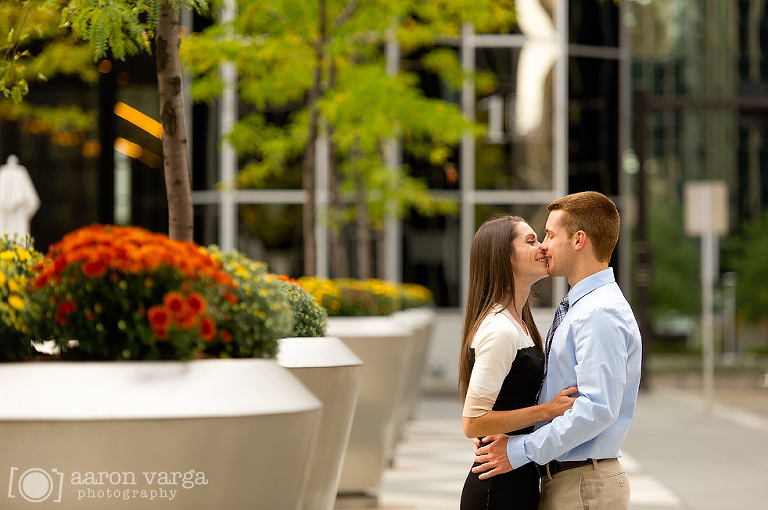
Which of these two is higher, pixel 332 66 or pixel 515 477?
pixel 332 66

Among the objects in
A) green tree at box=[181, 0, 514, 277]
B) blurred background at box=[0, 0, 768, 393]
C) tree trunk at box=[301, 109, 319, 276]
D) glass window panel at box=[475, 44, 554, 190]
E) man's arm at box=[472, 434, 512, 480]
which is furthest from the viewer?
glass window panel at box=[475, 44, 554, 190]

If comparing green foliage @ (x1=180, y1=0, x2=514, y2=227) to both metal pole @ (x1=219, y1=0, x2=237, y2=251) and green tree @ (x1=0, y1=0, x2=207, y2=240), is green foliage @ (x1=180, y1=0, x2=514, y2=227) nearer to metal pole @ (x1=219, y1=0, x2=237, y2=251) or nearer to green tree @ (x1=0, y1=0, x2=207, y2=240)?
green tree @ (x1=0, y1=0, x2=207, y2=240)

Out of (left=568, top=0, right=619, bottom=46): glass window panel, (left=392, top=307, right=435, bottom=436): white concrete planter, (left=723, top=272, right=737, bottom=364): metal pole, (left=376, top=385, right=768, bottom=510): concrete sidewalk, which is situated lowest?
(left=723, top=272, right=737, bottom=364): metal pole

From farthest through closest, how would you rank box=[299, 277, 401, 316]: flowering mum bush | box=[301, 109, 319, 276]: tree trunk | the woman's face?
box=[301, 109, 319, 276]: tree trunk → box=[299, 277, 401, 316]: flowering mum bush → the woman's face

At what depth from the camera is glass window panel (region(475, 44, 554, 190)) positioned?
69.3ft

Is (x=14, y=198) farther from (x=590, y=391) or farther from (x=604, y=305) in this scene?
(x=590, y=391)

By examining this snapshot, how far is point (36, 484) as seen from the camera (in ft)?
10.5

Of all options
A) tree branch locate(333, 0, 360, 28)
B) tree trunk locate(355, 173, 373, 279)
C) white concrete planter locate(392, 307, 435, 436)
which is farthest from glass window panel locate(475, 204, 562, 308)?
tree branch locate(333, 0, 360, 28)

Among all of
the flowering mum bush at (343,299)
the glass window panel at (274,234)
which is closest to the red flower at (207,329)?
the flowering mum bush at (343,299)

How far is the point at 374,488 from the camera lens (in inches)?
328

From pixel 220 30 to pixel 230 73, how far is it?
29.1ft

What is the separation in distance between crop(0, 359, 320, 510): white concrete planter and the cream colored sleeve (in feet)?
2.30

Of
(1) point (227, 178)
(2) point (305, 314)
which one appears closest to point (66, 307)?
(2) point (305, 314)

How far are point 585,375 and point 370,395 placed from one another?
452 centimetres
